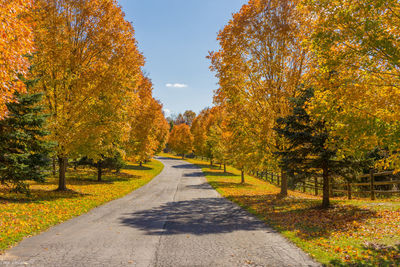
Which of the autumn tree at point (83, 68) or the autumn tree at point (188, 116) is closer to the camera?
the autumn tree at point (83, 68)

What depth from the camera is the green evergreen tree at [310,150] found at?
11.4 meters

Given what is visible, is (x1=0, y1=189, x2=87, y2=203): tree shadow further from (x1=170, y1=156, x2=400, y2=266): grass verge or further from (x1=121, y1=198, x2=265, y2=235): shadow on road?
(x1=170, y1=156, x2=400, y2=266): grass verge

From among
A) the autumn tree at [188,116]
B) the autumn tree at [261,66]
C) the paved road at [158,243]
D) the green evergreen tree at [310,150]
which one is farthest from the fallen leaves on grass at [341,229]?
the autumn tree at [188,116]

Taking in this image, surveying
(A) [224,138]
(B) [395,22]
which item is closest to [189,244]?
(B) [395,22]

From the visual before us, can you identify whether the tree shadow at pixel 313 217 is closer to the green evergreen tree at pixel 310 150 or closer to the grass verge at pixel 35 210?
the green evergreen tree at pixel 310 150

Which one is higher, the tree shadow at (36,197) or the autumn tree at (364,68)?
the autumn tree at (364,68)

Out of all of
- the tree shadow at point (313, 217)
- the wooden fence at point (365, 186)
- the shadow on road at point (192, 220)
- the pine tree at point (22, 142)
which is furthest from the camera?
the wooden fence at point (365, 186)

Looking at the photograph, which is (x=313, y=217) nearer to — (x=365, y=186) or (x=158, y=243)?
(x=158, y=243)

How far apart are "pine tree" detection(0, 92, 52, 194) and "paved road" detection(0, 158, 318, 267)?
4.67 meters

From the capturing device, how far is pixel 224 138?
27500 mm

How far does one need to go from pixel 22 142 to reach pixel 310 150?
13966 mm

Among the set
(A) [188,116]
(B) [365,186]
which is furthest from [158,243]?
(A) [188,116]

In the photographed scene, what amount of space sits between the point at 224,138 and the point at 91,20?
16859 millimetres

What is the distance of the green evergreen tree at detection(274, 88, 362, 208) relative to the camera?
1140 centimetres
